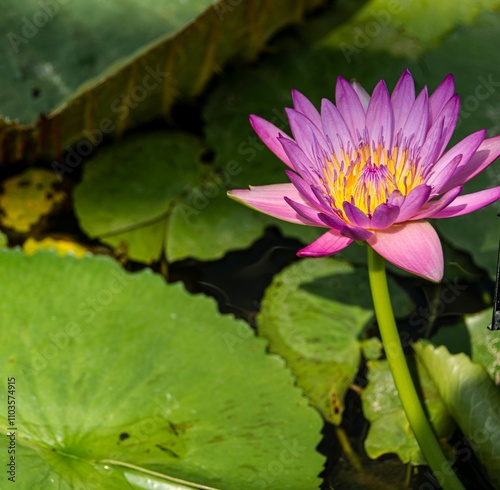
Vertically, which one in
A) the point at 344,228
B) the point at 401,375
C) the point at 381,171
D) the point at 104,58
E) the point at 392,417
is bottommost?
the point at 392,417

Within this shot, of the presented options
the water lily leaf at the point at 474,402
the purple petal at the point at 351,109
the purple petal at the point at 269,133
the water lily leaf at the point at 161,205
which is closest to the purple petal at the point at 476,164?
the purple petal at the point at 351,109

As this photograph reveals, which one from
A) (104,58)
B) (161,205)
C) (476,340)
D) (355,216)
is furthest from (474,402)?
(104,58)

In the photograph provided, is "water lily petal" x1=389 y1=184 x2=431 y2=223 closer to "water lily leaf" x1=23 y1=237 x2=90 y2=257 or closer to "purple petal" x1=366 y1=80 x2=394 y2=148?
"purple petal" x1=366 y1=80 x2=394 y2=148

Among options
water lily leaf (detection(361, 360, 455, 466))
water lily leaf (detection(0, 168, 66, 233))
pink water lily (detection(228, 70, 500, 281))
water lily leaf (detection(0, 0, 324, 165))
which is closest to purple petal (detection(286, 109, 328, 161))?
pink water lily (detection(228, 70, 500, 281))

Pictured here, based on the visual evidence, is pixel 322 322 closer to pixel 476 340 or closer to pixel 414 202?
pixel 476 340

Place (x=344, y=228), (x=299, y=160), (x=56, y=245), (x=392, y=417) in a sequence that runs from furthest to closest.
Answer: (x=56, y=245)
(x=392, y=417)
(x=299, y=160)
(x=344, y=228)
